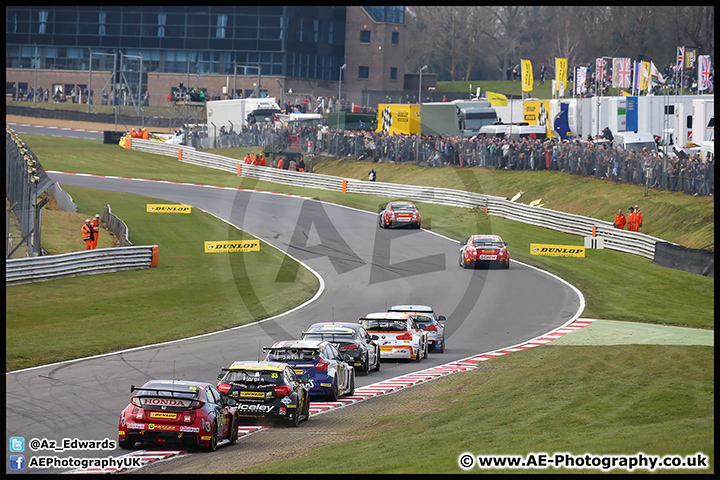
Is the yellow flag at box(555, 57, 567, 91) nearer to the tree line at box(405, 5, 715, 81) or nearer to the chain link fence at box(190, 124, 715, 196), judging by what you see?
the chain link fence at box(190, 124, 715, 196)

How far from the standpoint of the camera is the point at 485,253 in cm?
3884

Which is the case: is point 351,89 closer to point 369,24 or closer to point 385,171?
point 369,24

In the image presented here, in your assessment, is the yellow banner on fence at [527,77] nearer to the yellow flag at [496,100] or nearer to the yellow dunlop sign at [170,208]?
the yellow flag at [496,100]

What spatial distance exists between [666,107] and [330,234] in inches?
789

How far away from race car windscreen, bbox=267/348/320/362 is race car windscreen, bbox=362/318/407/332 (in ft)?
19.8

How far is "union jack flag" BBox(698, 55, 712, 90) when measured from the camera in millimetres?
56053

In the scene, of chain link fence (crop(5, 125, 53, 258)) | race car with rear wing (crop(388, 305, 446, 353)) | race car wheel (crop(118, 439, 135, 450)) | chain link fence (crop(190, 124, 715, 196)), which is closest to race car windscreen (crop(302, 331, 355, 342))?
race car with rear wing (crop(388, 305, 446, 353))

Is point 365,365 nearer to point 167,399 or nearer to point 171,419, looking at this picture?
point 167,399

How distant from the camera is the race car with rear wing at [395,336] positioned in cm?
2533

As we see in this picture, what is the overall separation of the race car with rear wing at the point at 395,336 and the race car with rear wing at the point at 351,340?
138 centimetres

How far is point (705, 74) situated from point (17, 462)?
51.9 meters

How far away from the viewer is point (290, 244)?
4416 centimetres

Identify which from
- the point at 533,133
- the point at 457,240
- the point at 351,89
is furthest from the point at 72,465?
the point at 351,89

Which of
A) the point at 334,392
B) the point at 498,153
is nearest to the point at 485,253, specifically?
the point at 498,153
